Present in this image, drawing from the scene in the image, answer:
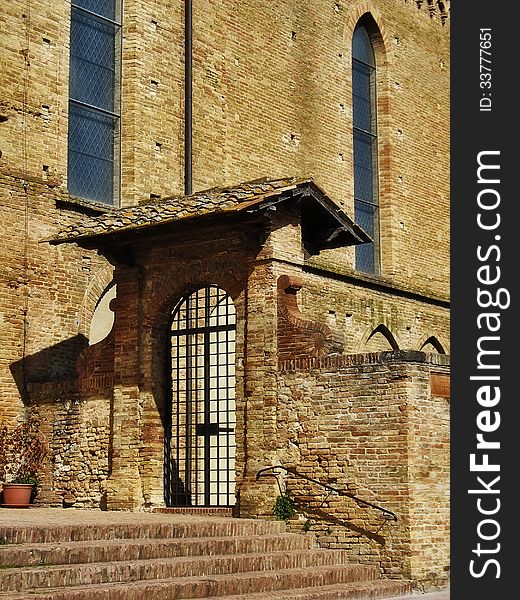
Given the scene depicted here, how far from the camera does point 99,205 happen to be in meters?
18.4

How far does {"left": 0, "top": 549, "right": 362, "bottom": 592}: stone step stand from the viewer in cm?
994

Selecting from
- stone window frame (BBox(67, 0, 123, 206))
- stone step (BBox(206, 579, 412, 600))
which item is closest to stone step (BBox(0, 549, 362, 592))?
stone step (BBox(206, 579, 412, 600))

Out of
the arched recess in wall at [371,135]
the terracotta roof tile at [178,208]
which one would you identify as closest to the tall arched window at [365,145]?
the arched recess in wall at [371,135]

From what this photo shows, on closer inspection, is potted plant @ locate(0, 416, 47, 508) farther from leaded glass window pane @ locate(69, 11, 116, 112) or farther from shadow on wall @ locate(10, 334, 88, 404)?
leaded glass window pane @ locate(69, 11, 116, 112)

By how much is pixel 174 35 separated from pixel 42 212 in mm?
4953

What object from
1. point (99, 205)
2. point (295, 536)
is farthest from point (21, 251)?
point (295, 536)

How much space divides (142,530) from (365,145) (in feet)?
51.8

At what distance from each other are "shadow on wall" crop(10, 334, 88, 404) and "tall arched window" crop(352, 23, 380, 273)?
9.23 meters

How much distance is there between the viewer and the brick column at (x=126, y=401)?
15266mm

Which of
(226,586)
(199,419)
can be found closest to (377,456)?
(226,586)

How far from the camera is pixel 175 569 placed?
11.2 metres

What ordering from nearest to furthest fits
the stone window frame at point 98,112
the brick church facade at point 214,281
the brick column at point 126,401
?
the brick church facade at point 214,281 < the brick column at point 126,401 < the stone window frame at point 98,112

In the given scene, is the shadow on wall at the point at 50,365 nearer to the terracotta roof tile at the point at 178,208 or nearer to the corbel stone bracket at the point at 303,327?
the terracotta roof tile at the point at 178,208

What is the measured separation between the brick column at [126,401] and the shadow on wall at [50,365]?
1.77m
